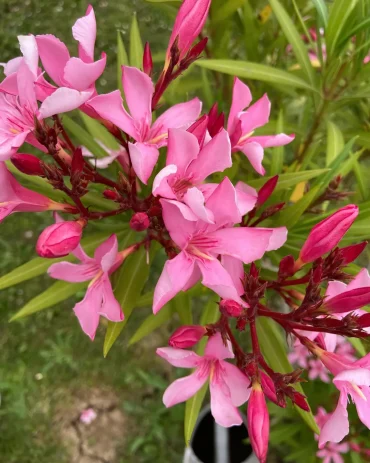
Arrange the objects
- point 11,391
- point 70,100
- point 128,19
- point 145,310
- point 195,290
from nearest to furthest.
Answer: point 70,100, point 195,290, point 11,391, point 145,310, point 128,19

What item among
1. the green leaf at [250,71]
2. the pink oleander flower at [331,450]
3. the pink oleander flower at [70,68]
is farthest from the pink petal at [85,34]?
the pink oleander flower at [331,450]

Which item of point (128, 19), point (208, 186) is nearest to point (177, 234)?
point (208, 186)

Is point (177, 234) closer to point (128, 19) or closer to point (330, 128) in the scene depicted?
point (330, 128)

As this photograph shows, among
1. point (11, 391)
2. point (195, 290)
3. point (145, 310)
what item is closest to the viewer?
point (195, 290)

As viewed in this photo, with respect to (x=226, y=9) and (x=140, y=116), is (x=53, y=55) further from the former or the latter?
(x=226, y=9)

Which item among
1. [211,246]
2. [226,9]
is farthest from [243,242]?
[226,9]

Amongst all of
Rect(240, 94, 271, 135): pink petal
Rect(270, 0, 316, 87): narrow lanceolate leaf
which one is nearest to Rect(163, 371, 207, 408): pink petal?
Rect(240, 94, 271, 135): pink petal
